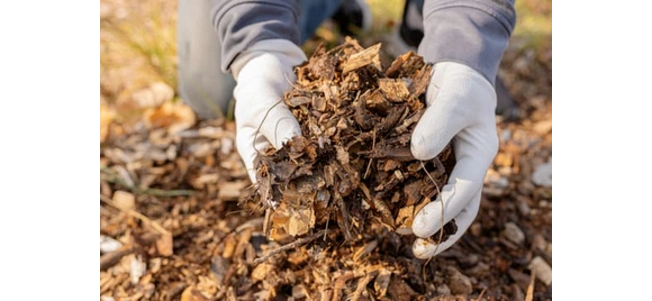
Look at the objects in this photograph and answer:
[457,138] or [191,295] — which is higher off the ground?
[457,138]

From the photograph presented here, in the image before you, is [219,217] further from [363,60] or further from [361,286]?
[363,60]

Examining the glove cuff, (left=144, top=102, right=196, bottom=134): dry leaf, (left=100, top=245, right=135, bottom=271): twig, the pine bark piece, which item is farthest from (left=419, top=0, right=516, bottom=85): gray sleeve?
(left=144, top=102, right=196, bottom=134): dry leaf

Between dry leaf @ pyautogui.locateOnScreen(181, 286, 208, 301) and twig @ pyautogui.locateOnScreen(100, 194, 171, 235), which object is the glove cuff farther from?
dry leaf @ pyautogui.locateOnScreen(181, 286, 208, 301)

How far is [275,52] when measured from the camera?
74.1 inches

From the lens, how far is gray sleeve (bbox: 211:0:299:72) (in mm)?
1929

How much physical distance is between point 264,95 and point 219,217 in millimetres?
622

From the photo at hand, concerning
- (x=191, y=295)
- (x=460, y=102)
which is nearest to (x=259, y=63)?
(x=460, y=102)

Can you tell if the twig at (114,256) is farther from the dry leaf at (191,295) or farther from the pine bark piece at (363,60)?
the pine bark piece at (363,60)

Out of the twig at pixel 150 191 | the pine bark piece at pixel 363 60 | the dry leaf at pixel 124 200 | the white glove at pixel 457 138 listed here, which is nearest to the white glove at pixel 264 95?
the pine bark piece at pixel 363 60

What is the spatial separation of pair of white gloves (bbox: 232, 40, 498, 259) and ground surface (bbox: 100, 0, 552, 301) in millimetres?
216

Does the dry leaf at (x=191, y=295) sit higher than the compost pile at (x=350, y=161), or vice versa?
the compost pile at (x=350, y=161)

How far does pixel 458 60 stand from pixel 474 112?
0.18 metres

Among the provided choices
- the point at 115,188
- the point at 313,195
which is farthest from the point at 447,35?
the point at 115,188

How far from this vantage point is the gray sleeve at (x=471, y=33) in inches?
69.5
